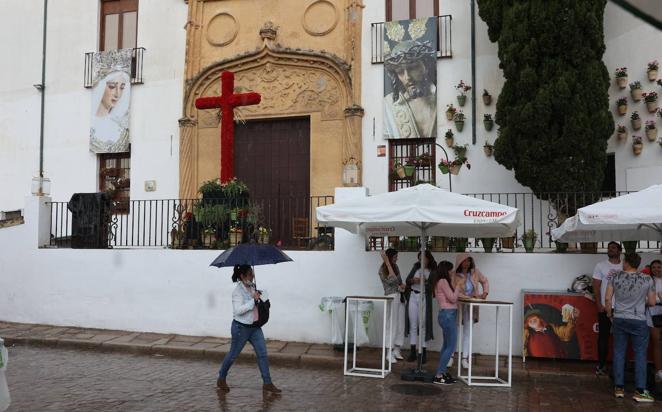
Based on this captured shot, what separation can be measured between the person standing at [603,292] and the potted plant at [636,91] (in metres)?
5.21

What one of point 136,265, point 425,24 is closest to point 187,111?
point 136,265

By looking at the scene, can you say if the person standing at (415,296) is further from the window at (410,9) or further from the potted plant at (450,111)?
the window at (410,9)

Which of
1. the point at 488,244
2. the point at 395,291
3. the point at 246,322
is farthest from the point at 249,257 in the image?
the point at 488,244

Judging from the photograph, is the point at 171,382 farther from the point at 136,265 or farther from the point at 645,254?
the point at 645,254

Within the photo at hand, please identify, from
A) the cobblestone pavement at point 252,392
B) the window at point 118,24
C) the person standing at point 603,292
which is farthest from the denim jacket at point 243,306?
the window at point 118,24

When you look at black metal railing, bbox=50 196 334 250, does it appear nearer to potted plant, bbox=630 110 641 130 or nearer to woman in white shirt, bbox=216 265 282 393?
woman in white shirt, bbox=216 265 282 393

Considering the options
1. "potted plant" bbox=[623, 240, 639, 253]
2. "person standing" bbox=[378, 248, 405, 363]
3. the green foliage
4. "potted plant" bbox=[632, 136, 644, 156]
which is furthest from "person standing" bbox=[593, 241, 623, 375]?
"potted plant" bbox=[632, 136, 644, 156]

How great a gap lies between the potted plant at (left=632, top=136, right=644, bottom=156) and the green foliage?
1.03m

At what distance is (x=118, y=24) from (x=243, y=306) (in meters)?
12.5

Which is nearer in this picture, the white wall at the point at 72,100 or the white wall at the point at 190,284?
the white wall at the point at 190,284

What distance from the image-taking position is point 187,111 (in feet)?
53.3

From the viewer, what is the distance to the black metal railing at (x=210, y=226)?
1221cm

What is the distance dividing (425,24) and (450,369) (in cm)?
844

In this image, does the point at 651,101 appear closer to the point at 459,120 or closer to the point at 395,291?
the point at 459,120
